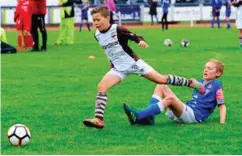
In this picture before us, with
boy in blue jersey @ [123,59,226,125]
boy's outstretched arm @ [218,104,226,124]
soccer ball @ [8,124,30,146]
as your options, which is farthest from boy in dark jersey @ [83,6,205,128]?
soccer ball @ [8,124,30,146]

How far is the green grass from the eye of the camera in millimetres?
8688

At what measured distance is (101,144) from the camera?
8.84 m

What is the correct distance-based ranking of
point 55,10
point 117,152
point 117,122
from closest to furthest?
point 117,152, point 117,122, point 55,10

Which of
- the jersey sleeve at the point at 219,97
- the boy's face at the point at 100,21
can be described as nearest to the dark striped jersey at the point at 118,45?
the boy's face at the point at 100,21

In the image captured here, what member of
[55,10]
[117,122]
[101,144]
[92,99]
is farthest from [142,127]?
[55,10]

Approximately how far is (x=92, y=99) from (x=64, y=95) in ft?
2.44

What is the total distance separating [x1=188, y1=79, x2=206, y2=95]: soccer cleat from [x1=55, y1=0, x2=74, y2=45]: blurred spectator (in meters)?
18.1

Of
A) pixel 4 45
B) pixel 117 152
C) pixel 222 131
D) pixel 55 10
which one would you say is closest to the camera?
pixel 117 152

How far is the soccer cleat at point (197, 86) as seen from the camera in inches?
407

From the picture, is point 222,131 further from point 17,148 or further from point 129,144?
point 17,148

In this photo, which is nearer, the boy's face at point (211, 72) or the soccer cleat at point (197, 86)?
the soccer cleat at point (197, 86)

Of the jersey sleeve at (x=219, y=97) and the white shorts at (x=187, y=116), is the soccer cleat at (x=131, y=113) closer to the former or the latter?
the white shorts at (x=187, y=116)

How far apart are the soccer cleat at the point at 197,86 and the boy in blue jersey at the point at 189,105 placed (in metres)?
0.06

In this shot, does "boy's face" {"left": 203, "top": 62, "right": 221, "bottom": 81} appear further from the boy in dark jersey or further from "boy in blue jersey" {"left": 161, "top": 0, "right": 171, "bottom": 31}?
"boy in blue jersey" {"left": 161, "top": 0, "right": 171, "bottom": 31}
